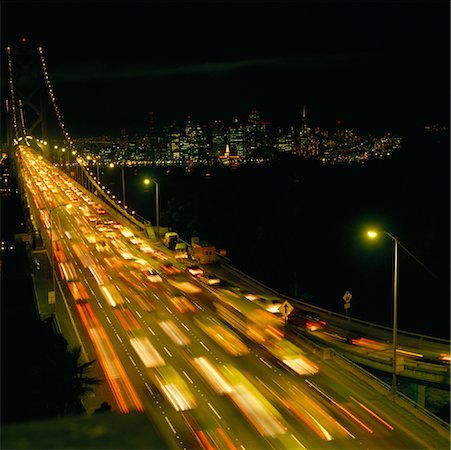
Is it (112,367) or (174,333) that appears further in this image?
(174,333)

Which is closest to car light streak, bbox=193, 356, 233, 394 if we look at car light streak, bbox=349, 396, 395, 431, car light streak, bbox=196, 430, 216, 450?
car light streak, bbox=196, 430, 216, 450

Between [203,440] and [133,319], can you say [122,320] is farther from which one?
[203,440]

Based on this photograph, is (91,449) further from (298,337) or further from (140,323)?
(140,323)

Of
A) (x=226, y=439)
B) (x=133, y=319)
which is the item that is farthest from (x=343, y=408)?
(x=133, y=319)

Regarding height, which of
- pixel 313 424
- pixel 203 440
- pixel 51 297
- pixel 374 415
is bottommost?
pixel 374 415

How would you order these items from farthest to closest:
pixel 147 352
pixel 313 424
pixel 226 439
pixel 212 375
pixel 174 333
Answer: pixel 174 333
pixel 147 352
pixel 212 375
pixel 313 424
pixel 226 439

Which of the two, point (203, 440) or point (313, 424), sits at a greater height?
point (203, 440)

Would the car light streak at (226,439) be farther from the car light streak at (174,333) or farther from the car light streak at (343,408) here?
the car light streak at (174,333)

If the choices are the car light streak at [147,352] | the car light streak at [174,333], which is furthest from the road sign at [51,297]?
the car light streak at [147,352]

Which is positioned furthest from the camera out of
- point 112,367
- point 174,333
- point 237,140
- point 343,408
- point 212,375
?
point 237,140

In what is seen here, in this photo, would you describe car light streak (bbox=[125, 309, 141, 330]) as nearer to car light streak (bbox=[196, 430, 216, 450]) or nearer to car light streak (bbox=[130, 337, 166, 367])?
car light streak (bbox=[130, 337, 166, 367])
